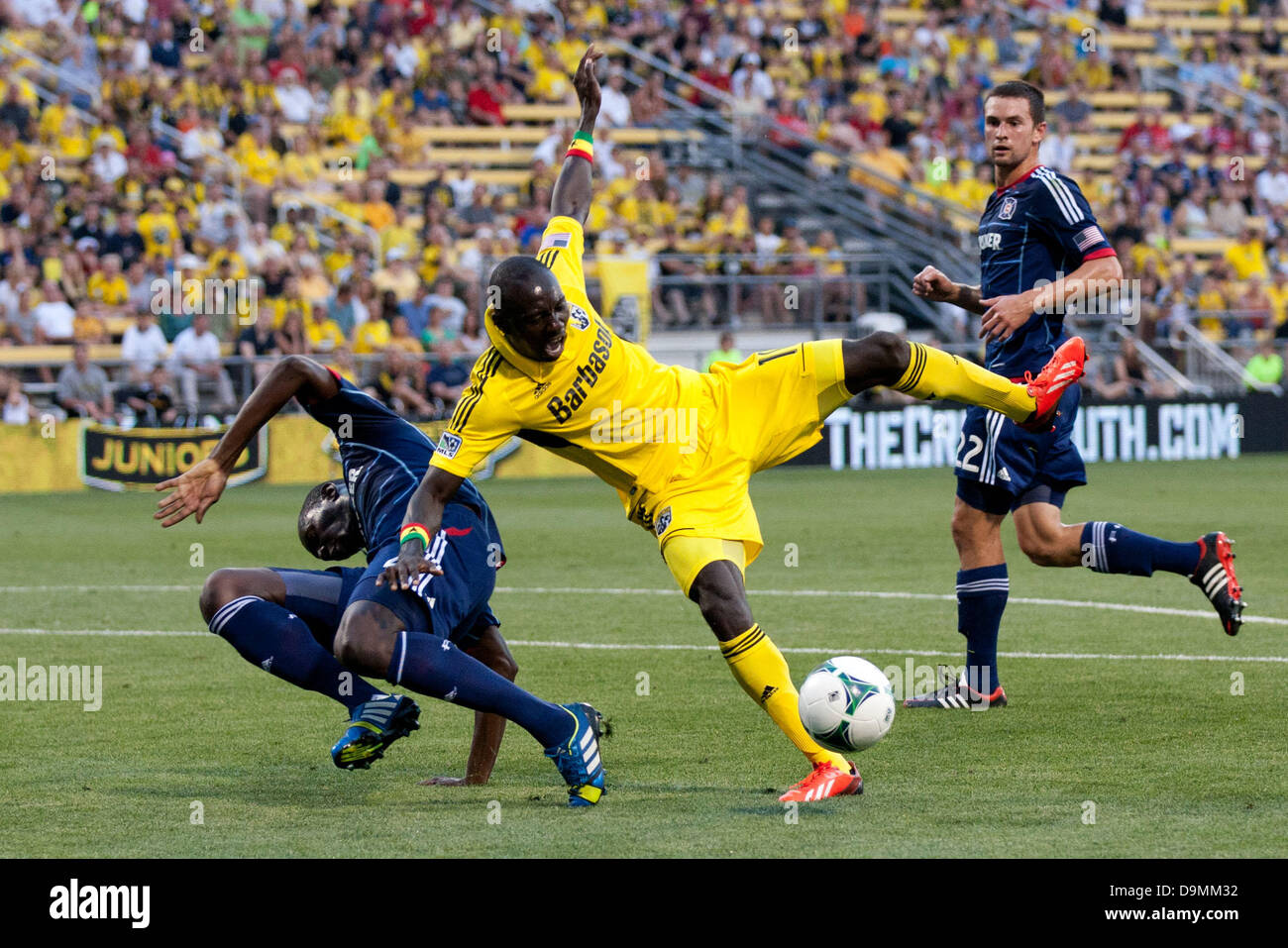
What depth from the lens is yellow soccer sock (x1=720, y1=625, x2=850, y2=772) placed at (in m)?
5.95

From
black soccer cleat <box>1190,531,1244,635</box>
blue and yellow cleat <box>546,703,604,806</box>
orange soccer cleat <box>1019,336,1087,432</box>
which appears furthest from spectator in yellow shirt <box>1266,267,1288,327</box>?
blue and yellow cleat <box>546,703,604,806</box>

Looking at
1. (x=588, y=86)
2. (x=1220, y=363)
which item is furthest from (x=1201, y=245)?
(x=588, y=86)

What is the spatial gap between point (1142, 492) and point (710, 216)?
8481 millimetres

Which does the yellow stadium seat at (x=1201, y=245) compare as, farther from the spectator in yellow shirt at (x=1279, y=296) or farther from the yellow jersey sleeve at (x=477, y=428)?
the yellow jersey sleeve at (x=477, y=428)

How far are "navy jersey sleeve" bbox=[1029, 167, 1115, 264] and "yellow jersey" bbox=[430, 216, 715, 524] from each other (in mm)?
2033

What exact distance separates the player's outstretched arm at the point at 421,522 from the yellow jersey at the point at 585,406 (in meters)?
0.05

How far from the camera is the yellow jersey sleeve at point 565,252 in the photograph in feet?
21.3

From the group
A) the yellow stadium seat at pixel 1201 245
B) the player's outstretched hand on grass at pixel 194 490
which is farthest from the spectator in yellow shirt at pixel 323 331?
the player's outstretched hand on grass at pixel 194 490

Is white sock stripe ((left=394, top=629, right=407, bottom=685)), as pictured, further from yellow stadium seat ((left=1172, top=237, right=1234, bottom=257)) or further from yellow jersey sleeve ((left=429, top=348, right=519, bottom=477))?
yellow stadium seat ((left=1172, top=237, right=1234, bottom=257))

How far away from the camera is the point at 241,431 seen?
611 centimetres

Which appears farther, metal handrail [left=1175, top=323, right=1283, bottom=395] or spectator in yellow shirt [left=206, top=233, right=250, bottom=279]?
metal handrail [left=1175, top=323, right=1283, bottom=395]

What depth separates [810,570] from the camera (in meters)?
12.8

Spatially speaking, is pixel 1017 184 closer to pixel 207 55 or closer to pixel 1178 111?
pixel 207 55

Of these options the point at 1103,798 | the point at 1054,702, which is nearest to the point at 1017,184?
the point at 1054,702
